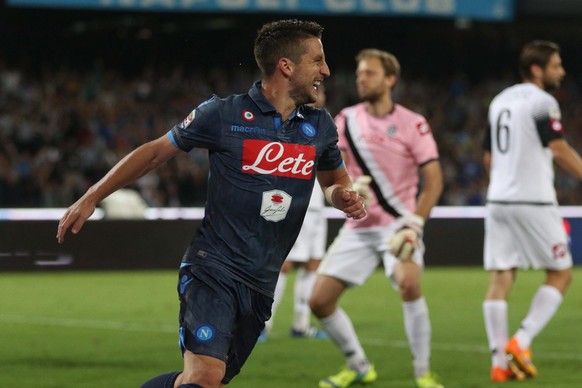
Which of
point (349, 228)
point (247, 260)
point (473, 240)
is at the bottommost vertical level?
point (473, 240)

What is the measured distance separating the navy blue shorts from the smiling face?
0.81 m

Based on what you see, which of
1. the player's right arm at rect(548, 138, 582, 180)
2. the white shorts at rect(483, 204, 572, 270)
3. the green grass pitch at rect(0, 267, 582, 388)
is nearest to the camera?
the player's right arm at rect(548, 138, 582, 180)

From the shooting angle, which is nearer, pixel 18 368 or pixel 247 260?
pixel 247 260

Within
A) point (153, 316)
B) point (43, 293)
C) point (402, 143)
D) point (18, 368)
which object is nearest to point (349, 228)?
point (402, 143)

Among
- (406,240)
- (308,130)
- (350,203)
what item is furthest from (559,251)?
(308,130)

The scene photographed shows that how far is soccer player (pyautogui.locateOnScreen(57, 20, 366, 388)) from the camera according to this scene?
14.8ft

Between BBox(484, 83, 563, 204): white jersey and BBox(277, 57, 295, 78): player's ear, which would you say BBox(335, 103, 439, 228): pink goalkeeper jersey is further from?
BBox(277, 57, 295, 78): player's ear

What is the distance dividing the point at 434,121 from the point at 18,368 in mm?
16362

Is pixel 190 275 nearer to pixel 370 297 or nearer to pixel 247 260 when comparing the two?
pixel 247 260

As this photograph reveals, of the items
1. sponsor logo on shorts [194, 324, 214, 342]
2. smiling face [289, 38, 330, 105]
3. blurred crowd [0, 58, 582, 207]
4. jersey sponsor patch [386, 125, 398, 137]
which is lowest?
blurred crowd [0, 58, 582, 207]

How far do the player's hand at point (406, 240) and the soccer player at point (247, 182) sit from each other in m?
1.99

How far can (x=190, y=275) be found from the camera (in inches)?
181

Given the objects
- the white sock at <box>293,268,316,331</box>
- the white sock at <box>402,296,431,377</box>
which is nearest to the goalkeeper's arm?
the white sock at <box>402,296,431,377</box>

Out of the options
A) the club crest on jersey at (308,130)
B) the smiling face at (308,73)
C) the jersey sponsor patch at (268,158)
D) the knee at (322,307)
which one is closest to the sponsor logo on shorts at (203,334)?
the jersey sponsor patch at (268,158)
